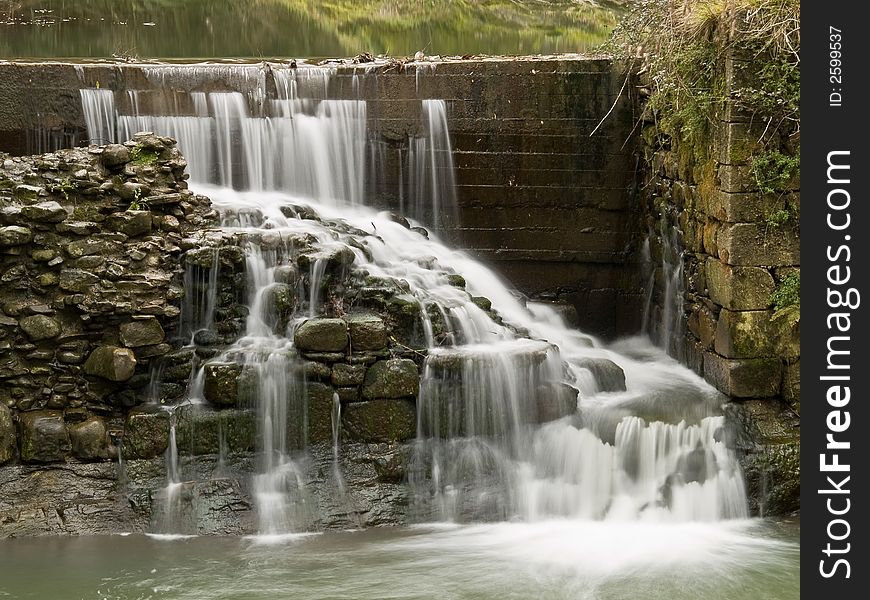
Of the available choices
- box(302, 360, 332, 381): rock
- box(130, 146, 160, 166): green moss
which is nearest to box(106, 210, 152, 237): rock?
box(130, 146, 160, 166): green moss

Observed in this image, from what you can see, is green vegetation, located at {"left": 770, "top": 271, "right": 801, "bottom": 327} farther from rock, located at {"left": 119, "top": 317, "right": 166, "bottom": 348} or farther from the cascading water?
rock, located at {"left": 119, "top": 317, "right": 166, "bottom": 348}

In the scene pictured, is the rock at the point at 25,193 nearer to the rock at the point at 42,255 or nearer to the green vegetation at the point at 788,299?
the rock at the point at 42,255

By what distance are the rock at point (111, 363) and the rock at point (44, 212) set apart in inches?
41.7

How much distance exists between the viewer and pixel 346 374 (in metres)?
7.71

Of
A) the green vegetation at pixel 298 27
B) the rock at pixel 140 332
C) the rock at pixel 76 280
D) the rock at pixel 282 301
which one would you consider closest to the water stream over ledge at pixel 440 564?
the rock at pixel 140 332

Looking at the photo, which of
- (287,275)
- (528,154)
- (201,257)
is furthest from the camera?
(528,154)

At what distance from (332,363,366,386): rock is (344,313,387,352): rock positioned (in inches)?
5.7

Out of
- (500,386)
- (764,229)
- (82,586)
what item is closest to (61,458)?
(82,586)

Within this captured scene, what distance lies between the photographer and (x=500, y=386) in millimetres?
7980

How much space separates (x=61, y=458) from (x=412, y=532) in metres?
2.67

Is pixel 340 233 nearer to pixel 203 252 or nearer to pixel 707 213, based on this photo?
pixel 203 252

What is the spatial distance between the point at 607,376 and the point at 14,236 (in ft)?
15.8

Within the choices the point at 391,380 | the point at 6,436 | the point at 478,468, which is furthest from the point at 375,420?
the point at 6,436

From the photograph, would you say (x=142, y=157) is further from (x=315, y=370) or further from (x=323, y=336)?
(x=315, y=370)
